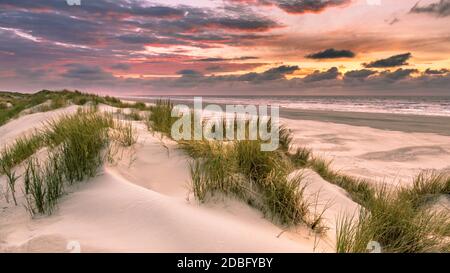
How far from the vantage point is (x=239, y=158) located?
4.11 meters

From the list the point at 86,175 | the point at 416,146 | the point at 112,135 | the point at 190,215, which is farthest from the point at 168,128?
the point at 416,146

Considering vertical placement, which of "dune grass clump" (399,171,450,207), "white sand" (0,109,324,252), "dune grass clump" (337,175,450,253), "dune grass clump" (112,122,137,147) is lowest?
"dune grass clump" (399,171,450,207)

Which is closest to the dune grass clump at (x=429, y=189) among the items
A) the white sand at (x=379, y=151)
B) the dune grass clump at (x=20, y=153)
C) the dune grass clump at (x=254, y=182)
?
the white sand at (x=379, y=151)

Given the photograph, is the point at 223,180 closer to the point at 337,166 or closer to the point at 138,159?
the point at 138,159

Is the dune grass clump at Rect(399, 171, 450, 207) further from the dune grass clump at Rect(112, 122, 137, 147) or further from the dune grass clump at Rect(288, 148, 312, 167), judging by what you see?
the dune grass clump at Rect(112, 122, 137, 147)

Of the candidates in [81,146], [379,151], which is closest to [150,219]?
[81,146]

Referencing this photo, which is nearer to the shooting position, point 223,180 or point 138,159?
point 223,180

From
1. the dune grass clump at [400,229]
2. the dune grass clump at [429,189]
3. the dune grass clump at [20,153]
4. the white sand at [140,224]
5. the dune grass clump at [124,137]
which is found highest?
the dune grass clump at [124,137]

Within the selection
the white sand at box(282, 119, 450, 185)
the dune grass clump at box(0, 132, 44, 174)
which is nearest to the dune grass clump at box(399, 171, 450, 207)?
the white sand at box(282, 119, 450, 185)

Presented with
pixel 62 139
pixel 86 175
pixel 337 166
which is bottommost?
pixel 337 166

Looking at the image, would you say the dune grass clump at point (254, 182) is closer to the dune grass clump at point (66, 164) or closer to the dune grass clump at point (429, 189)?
the dune grass clump at point (66, 164)

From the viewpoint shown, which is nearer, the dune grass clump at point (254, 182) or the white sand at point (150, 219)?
the white sand at point (150, 219)

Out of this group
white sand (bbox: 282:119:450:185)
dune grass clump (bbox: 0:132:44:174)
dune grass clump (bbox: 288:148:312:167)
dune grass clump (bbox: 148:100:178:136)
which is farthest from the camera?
white sand (bbox: 282:119:450:185)
